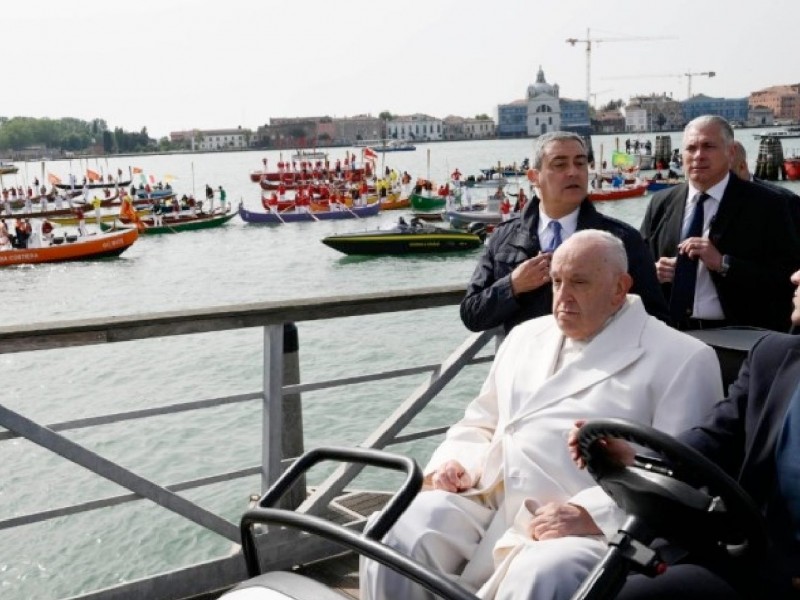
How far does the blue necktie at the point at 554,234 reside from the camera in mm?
3469

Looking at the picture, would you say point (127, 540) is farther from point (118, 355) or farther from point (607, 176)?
point (607, 176)

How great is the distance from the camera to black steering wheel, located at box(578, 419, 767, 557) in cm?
179

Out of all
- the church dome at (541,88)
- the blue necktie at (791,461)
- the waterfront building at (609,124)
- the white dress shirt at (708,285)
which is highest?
the church dome at (541,88)

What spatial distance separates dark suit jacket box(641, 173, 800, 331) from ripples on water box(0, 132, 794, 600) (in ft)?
21.4

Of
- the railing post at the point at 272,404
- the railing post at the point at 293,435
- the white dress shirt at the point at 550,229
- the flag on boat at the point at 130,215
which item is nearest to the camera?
the white dress shirt at the point at 550,229

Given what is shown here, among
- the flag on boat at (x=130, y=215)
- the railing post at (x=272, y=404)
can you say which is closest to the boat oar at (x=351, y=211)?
the flag on boat at (x=130, y=215)

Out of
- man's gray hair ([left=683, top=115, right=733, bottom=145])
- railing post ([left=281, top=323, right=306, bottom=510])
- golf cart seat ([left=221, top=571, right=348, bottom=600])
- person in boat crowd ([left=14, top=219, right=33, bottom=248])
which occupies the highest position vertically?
man's gray hair ([left=683, top=115, right=733, bottom=145])

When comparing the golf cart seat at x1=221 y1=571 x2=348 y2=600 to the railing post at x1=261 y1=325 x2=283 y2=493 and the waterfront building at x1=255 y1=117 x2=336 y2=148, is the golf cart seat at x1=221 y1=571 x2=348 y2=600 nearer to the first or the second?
the railing post at x1=261 y1=325 x2=283 y2=493

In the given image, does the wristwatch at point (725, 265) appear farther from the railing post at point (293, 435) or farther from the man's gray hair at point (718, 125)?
the railing post at point (293, 435)

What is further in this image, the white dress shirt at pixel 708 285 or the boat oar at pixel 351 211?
the boat oar at pixel 351 211

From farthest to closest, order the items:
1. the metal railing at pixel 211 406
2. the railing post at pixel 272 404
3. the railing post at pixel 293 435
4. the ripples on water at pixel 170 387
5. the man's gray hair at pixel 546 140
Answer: the ripples on water at pixel 170 387 → the railing post at pixel 293 435 → the railing post at pixel 272 404 → the man's gray hair at pixel 546 140 → the metal railing at pixel 211 406

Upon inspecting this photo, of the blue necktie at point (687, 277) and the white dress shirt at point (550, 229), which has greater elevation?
the white dress shirt at point (550, 229)

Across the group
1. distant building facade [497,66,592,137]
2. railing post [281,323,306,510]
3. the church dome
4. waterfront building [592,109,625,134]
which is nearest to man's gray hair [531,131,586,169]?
railing post [281,323,306,510]

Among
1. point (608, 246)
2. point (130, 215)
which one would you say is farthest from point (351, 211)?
point (608, 246)
